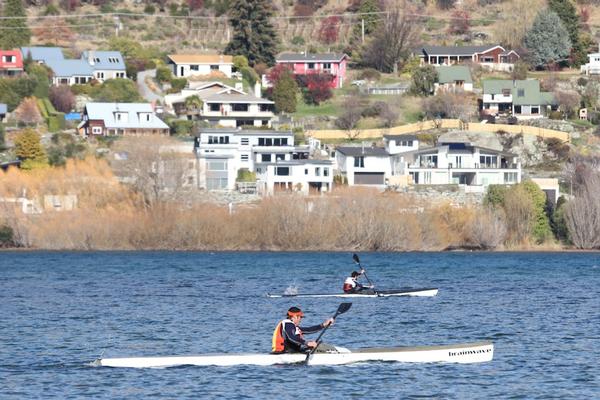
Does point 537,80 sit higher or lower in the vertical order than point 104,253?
higher

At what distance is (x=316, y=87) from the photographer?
415 feet

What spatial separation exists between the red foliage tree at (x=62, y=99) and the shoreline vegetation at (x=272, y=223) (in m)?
29.5

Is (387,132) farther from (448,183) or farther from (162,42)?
(162,42)

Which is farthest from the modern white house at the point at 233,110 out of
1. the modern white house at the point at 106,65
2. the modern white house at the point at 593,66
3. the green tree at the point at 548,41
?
the modern white house at the point at 593,66

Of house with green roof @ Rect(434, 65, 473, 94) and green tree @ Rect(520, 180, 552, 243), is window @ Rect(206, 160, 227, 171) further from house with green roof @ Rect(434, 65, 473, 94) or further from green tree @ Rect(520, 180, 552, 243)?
house with green roof @ Rect(434, 65, 473, 94)

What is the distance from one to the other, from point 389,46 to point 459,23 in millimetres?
16839

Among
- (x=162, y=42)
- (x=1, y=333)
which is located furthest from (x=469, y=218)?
(x=162, y=42)

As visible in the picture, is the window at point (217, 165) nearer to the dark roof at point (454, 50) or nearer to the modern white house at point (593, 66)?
the dark roof at point (454, 50)

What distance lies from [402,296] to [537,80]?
73518 mm

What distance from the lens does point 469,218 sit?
303ft

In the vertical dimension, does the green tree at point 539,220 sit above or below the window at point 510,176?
below

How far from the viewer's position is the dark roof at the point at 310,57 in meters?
132

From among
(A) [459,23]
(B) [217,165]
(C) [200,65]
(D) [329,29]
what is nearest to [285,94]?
(C) [200,65]

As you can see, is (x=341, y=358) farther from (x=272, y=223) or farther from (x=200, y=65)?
(x=200, y=65)
